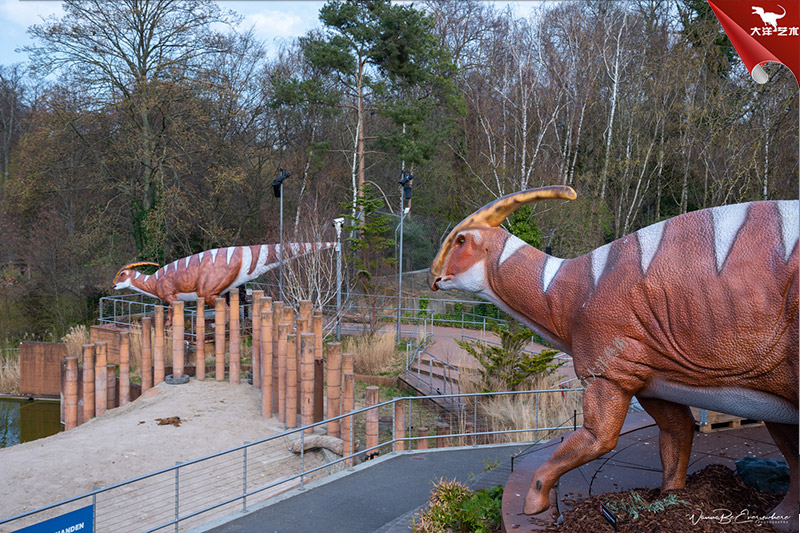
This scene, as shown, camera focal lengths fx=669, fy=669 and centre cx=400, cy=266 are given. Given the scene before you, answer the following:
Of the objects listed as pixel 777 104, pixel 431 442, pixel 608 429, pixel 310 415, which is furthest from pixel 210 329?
pixel 777 104

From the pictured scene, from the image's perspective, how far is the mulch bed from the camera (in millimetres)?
4570

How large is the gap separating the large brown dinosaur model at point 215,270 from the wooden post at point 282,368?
19.6 ft

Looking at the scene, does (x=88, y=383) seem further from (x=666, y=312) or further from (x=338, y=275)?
(x=666, y=312)

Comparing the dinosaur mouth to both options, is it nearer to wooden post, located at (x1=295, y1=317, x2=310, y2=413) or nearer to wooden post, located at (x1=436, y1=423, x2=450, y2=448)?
wooden post, located at (x1=436, y1=423, x2=450, y2=448)

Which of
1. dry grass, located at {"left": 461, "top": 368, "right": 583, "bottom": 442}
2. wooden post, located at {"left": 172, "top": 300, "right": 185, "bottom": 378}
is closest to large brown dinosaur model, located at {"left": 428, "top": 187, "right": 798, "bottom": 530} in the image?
dry grass, located at {"left": 461, "top": 368, "right": 583, "bottom": 442}

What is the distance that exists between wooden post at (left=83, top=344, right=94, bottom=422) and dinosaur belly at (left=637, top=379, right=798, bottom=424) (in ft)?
39.4

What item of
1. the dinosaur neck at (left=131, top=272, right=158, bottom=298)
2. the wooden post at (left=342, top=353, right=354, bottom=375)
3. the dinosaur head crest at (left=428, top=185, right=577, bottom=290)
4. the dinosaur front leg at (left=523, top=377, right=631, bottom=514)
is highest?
the dinosaur head crest at (left=428, top=185, right=577, bottom=290)

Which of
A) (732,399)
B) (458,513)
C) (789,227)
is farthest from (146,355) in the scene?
(789,227)

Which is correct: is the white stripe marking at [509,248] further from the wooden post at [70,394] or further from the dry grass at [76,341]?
the dry grass at [76,341]

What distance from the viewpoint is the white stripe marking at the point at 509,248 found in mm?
5215

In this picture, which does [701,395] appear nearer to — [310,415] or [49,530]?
[49,530]

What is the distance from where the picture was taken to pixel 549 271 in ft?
16.8

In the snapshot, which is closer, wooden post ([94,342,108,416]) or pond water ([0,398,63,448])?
wooden post ([94,342,108,416])

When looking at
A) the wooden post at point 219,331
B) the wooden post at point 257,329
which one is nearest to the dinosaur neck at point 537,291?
the wooden post at point 257,329
